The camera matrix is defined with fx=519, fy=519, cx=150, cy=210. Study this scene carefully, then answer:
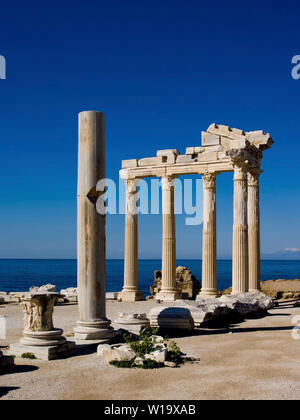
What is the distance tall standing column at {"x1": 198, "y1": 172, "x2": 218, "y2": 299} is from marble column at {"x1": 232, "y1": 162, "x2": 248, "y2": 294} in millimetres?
3438

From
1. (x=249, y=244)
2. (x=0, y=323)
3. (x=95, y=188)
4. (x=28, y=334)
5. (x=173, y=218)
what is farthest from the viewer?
(x=173, y=218)

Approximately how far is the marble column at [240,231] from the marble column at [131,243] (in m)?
8.62

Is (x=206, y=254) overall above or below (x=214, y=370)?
above

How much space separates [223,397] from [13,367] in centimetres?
605

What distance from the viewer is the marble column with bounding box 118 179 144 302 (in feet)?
122

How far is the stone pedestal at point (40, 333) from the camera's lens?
51.2ft

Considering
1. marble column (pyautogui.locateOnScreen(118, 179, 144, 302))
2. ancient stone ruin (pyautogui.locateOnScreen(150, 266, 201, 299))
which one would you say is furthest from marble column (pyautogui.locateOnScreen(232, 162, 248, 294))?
ancient stone ruin (pyautogui.locateOnScreen(150, 266, 201, 299))

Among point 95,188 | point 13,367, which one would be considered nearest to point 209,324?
point 95,188

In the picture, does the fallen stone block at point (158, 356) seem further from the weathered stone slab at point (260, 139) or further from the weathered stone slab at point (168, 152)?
the weathered stone slab at point (168, 152)

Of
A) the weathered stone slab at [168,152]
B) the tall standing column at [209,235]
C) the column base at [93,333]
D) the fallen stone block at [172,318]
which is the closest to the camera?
the column base at [93,333]

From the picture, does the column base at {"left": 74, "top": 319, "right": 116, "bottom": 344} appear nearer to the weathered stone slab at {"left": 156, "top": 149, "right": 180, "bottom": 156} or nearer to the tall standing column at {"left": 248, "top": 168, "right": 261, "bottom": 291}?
the tall standing column at {"left": 248, "top": 168, "right": 261, "bottom": 291}

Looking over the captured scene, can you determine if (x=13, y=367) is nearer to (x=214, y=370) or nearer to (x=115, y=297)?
(x=214, y=370)

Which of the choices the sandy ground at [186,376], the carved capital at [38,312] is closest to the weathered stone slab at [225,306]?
the sandy ground at [186,376]
